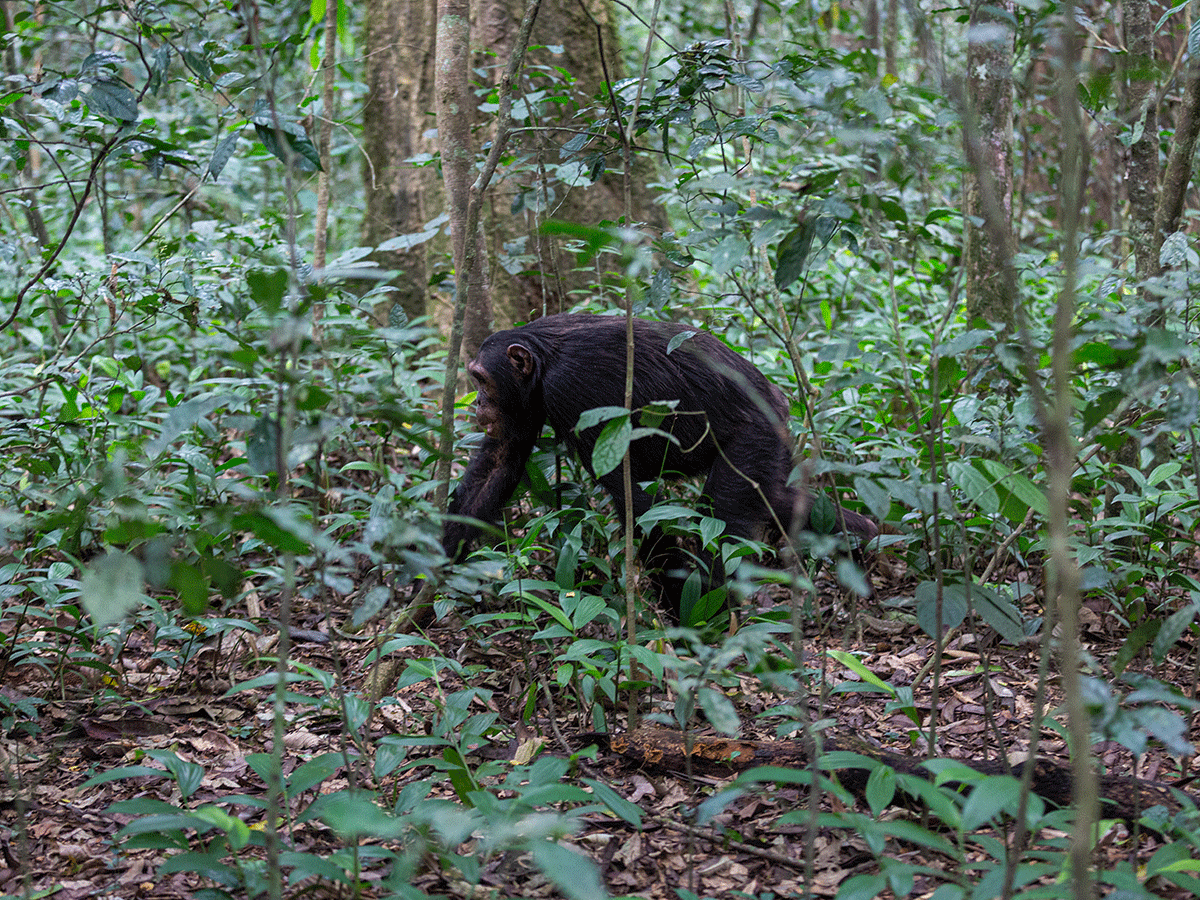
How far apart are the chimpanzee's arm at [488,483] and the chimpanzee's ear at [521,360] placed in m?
0.32

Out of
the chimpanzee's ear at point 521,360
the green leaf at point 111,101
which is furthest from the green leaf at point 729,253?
the green leaf at point 111,101

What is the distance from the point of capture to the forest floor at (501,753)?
2404 millimetres

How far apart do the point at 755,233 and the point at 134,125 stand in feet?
8.23

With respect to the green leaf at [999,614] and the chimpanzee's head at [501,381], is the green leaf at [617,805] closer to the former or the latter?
the green leaf at [999,614]

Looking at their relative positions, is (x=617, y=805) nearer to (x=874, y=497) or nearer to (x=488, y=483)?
(x=874, y=497)

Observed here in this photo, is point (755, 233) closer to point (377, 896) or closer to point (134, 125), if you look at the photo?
point (377, 896)

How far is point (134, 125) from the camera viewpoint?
136 inches

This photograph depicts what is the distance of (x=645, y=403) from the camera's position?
160 inches

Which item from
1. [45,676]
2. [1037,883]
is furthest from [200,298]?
[1037,883]

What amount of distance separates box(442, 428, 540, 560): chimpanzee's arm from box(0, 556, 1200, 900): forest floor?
49 cm

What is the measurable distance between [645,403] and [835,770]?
189cm

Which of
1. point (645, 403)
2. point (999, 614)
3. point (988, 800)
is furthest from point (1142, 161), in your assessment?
point (988, 800)

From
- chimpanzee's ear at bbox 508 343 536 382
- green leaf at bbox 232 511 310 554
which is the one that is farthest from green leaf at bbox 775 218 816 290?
chimpanzee's ear at bbox 508 343 536 382

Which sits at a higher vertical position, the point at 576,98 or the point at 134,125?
the point at 576,98
